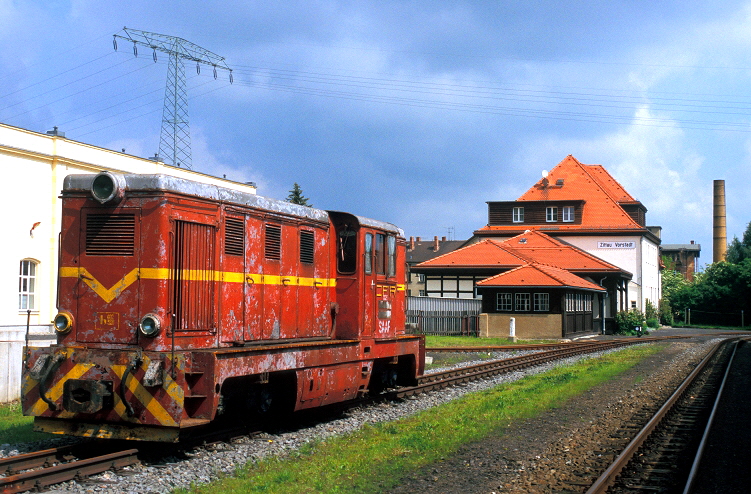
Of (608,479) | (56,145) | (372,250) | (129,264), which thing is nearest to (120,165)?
(56,145)

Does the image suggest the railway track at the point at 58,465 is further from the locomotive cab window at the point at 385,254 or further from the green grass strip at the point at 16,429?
the locomotive cab window at the point at 385,254

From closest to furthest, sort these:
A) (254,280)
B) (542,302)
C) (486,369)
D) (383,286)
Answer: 1. (254,280)
2. (383,286)
3. (486,369)
4. (542,302)

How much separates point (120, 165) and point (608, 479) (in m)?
22.9

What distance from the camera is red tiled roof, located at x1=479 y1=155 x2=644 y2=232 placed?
54.6 metres

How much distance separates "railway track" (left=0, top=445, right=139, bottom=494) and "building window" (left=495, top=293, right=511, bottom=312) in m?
30.0

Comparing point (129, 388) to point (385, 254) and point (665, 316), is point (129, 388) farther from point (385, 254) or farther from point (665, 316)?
point (665, 316)

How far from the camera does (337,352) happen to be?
36.8ft

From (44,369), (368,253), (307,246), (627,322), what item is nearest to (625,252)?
(627,322)

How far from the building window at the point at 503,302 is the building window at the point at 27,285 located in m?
22.0

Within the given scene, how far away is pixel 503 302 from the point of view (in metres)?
36.7

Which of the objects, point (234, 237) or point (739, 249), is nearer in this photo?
point (234, 237)

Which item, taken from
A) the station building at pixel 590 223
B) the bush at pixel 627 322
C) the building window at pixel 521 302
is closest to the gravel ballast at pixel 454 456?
the building window at pixel 521 302

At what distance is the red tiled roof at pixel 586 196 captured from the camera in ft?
179

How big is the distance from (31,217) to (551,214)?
41.1 metres
